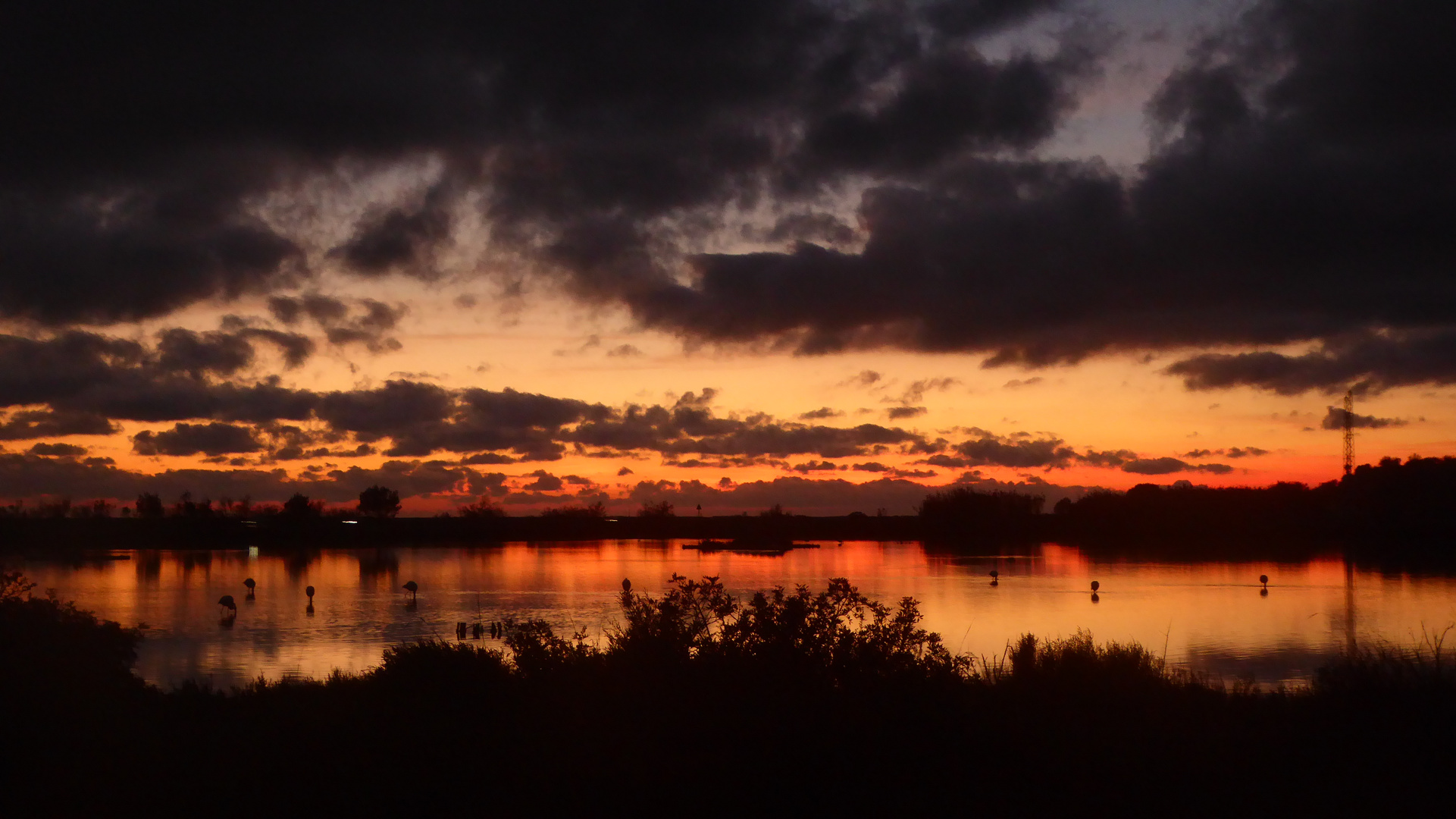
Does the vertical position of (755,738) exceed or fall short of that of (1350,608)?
it exceeds it

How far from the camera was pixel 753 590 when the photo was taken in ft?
147

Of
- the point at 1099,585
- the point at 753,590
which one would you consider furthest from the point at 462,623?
the point at 1099,585

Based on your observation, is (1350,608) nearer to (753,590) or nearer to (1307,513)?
(753,590)

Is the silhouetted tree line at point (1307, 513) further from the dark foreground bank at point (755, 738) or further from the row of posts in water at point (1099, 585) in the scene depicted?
the dark foreground bank at point (755, 738)

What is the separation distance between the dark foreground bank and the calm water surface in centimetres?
1125

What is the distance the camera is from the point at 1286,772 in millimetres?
10078

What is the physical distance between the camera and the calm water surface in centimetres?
2891

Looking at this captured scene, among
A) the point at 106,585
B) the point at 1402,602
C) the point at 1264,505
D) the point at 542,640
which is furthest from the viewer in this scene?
the point at 1264,505

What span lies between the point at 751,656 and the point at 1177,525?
118357mm

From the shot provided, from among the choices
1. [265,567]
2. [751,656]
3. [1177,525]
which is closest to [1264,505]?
[1177,525]

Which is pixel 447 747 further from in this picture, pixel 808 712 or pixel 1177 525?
pixel 1177 525

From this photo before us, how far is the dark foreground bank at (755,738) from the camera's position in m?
9.46

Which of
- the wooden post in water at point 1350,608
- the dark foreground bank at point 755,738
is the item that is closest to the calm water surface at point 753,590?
the wooden post in water at point 1350,608

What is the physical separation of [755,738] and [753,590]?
35128 millimetres
